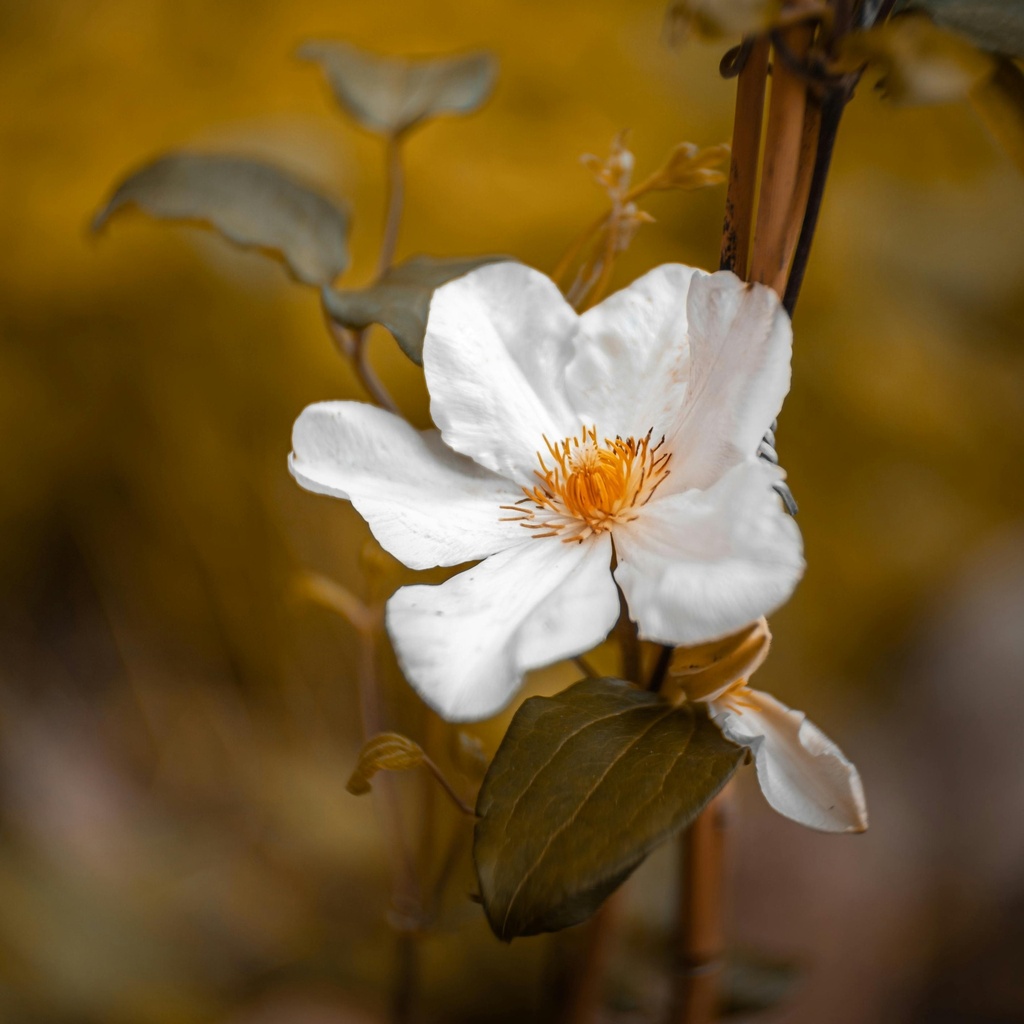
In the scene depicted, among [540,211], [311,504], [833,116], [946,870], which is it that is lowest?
[946,870]

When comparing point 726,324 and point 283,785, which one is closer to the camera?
point 726,324

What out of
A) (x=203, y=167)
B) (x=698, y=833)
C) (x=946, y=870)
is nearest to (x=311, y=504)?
(x=203, y=167)

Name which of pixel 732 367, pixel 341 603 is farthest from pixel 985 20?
pixel 341 603

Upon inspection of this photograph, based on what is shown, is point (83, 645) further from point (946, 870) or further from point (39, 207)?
point (946, 870)

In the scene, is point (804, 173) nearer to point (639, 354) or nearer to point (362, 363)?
point (639, 354)

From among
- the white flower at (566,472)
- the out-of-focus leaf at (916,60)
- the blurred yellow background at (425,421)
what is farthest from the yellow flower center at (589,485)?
the blurred yellow background at (425,421)

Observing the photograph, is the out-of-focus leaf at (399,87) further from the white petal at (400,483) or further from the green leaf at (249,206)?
the white petal at (400,483)
